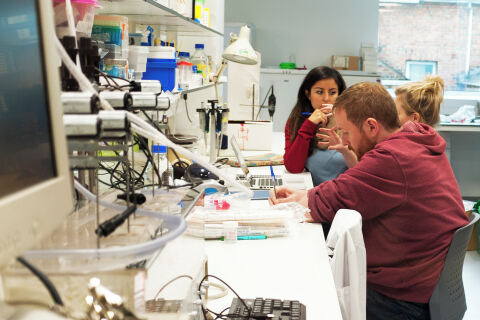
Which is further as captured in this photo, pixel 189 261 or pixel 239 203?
pixel 239 203

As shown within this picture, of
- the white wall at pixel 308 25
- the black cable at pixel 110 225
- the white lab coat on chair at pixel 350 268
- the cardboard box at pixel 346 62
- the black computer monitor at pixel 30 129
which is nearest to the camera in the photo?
the black computer monitor at pixel 30 129

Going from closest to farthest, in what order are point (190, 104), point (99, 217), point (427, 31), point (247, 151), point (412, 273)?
point (99, 217)
point (412, 273)
point (247, 151)
point (190, 104)
point (427, 31)

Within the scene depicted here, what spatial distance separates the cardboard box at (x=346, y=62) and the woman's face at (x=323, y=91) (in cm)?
349

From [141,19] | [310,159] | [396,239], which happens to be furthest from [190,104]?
[396,239]

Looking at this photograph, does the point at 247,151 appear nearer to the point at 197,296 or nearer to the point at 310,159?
the point at 310,159

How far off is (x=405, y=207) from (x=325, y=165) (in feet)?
3.33

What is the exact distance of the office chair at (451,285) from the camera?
1685 millimetres

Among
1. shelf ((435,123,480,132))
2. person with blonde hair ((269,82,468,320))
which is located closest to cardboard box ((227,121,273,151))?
person with blonde hair ((269,82,468,320))

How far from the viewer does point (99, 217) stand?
2.40 ft

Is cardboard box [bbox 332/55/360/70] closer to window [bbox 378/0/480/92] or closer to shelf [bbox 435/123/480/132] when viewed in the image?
window [bbox 378/0/480/92]

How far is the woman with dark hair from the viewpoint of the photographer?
108 inches

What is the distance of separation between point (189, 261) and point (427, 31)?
6.39 metres

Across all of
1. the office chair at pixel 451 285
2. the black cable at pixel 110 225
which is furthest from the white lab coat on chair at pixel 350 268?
the black cable at pixel 110 225

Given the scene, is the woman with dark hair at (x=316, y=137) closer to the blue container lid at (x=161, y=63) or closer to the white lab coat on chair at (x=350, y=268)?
the blue container lid at (x=161, y=63)
